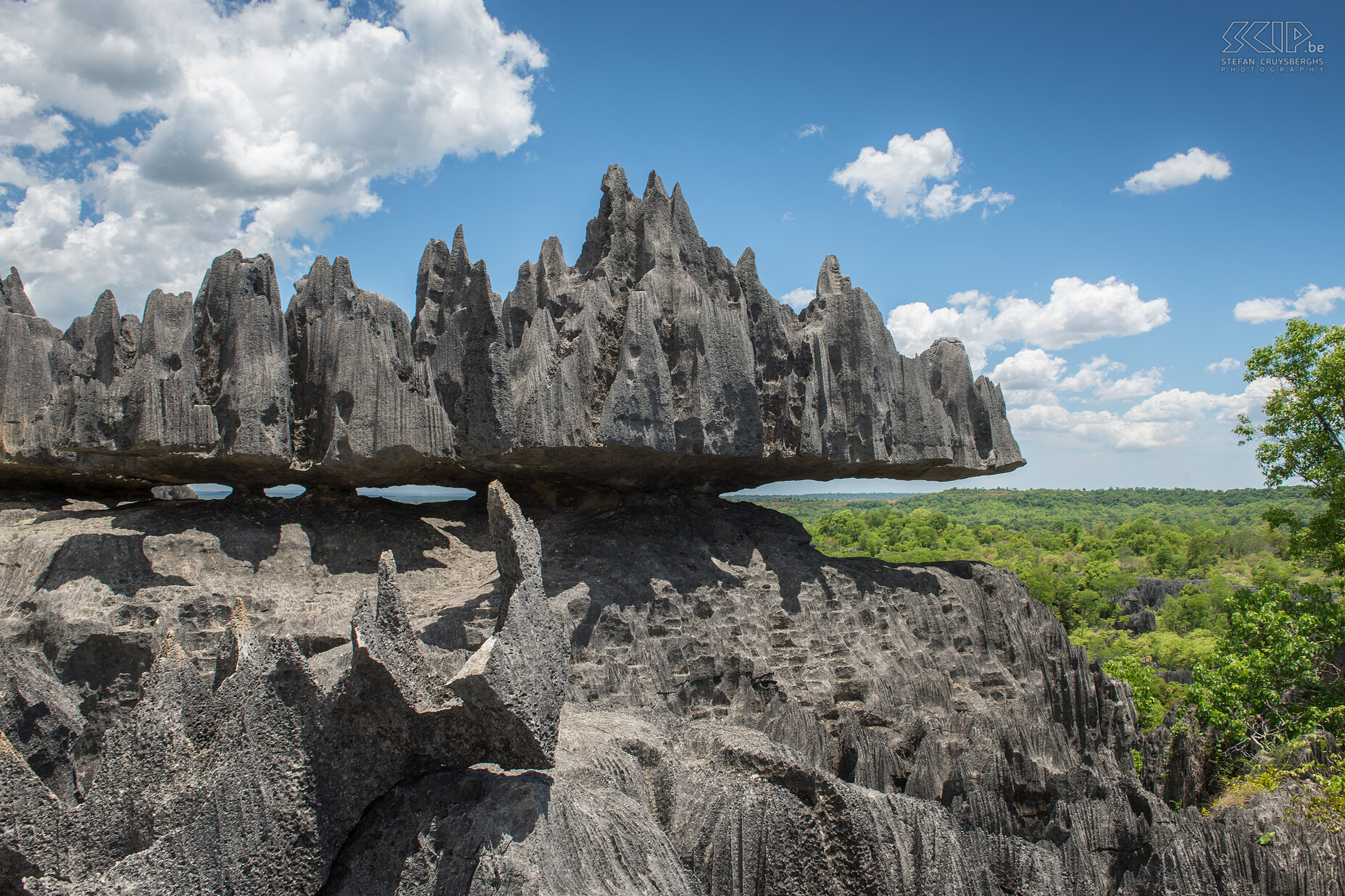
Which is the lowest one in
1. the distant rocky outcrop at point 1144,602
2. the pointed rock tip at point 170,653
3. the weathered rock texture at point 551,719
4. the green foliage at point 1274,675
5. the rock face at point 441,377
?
the distant rocky outcrop at point 1144,602

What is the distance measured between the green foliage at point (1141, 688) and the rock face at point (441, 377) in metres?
14.3

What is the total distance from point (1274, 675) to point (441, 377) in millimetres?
16122

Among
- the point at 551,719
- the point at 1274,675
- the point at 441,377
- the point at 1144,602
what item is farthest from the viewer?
the point at 1144,602

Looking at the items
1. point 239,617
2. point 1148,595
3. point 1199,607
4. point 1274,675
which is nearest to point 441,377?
point 239,617

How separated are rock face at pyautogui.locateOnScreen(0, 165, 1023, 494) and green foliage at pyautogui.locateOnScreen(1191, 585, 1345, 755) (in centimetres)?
900

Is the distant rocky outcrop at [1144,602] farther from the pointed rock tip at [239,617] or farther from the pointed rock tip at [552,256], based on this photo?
the pointed rock tip at [239,617]

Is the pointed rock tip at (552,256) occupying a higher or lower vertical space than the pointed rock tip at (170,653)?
higher

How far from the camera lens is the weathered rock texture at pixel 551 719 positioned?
15.4 ft

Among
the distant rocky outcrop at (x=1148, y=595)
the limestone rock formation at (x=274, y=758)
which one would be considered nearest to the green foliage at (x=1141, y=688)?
the limestone rock formation at (x=274, y=758)

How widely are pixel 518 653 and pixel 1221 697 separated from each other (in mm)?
15393

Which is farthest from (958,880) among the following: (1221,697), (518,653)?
(1221,697)

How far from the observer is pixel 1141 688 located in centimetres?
2123

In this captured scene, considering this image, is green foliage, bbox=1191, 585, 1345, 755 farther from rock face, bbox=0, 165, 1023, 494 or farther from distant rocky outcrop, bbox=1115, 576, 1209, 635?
distant rocky outcrop, bbox=1115, 576, 1209, 635

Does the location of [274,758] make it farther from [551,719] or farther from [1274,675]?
[1274,675]
